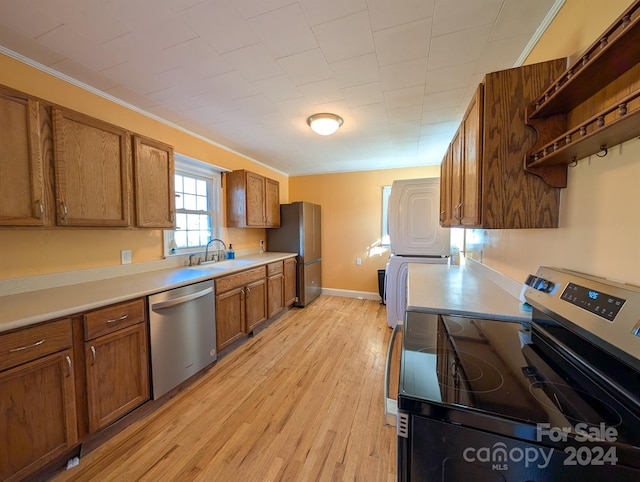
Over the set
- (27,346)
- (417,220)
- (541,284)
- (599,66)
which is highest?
(599,66)

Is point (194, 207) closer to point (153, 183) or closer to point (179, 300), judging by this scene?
point (153, 183)

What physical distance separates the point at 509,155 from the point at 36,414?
2667 mm

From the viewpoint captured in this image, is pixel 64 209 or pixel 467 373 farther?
pixel 64 209

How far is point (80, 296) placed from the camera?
5.07ft

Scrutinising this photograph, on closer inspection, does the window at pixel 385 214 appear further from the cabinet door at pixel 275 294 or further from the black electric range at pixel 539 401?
the black electric range at pixel 539 401

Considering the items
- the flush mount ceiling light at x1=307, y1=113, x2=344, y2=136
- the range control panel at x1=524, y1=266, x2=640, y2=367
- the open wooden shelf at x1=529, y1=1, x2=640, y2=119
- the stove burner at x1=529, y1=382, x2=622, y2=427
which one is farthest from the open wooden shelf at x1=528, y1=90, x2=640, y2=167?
the flush mount ceiling light at x1=307, y1=113, x2=344, y2=136

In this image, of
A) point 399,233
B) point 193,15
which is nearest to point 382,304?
point 399,233

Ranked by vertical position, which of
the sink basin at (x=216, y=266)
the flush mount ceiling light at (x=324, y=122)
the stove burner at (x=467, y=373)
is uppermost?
the flush mount ceiling light at (x=324, y=122)

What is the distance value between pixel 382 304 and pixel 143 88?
407 cm

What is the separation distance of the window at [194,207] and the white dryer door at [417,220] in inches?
92.4

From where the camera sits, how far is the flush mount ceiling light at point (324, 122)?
240cm

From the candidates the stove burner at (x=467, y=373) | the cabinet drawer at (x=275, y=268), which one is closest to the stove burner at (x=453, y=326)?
the stove burner at (x=467, y=373)

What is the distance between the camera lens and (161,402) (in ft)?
6.20

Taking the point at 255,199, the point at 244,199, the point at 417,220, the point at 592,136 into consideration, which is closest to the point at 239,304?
the point at 244,199
